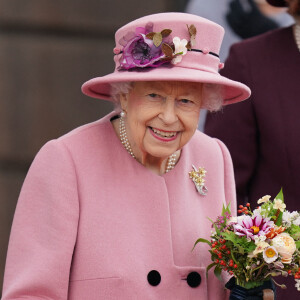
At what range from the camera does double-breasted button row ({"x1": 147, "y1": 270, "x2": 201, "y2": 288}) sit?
3373mm

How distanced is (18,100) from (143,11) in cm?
109

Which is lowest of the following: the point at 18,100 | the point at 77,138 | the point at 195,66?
the point at 18,100

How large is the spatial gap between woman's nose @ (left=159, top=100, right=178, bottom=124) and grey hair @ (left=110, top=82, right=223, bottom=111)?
16 cm

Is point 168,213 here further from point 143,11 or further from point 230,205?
point 143,11

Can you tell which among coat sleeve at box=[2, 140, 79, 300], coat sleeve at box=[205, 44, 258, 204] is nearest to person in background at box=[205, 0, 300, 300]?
coat sleeve at box=[205, 44, 258, 204]

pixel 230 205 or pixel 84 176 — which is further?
pixel 230 205

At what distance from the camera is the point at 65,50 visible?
677cm

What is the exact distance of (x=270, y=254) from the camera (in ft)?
10.6

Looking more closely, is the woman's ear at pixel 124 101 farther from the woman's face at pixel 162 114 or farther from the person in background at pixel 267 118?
the person in background at pixel 267 118

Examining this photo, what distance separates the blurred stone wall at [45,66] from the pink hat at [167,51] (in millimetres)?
3292

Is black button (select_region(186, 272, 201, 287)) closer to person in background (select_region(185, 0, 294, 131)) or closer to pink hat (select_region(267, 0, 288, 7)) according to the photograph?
pink hat (select_region(267, 0, 288, 7))

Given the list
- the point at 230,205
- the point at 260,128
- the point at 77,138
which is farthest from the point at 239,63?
the point at 77,138

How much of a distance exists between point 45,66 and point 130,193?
3433 millimetres

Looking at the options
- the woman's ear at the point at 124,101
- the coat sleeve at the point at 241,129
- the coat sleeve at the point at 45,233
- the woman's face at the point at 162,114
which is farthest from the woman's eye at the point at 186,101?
the coat sleeve at the point at 241,129
